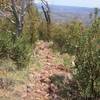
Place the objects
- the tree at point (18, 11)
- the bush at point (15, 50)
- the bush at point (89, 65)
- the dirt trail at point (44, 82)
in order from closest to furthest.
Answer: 1. the dirt trail at point (44, 82)
2. the bush at point (89, 65)
3. the bush at point (15, 50)
4. the tree at point (18, 11)

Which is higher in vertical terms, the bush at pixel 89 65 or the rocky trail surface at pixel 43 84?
the bush at pixel 89 65

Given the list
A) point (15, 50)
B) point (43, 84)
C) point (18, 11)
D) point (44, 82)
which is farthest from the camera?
point (18, 11)

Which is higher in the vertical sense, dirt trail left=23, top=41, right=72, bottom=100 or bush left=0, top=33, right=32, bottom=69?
bush left=0, top=33, right=32, bottom=69

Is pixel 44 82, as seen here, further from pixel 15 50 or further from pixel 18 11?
pixel 18 11

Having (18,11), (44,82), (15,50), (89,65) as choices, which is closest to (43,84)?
(44,82)

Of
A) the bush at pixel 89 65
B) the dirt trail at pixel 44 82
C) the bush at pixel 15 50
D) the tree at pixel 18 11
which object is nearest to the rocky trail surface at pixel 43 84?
the dirt trail at pixel 44 82

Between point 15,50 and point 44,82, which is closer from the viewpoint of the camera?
point 44,82

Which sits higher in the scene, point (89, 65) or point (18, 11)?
point (18, 11)

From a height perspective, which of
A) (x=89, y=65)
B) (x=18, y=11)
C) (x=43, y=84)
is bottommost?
(x=43, y=84)

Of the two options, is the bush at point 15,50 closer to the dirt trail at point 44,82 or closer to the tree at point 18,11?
the dirt trail at point 44,82

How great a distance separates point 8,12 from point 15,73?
14.9 ft

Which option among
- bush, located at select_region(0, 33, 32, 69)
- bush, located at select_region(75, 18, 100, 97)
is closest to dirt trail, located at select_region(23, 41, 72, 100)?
bush, located at select_region(0, 33, 32, 69)

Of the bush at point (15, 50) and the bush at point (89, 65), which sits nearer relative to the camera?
the bush at point (89, 65)

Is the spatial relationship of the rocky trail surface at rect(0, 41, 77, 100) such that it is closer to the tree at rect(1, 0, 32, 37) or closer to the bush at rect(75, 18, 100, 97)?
the bush at rect(75, 18, 100, 97)
